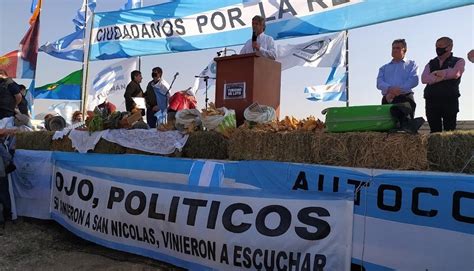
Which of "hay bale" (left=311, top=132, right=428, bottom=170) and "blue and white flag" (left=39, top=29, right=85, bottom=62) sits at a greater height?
"blue and white flag" (left=39, top=29, right=85, bottom=62)

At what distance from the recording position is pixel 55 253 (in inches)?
178

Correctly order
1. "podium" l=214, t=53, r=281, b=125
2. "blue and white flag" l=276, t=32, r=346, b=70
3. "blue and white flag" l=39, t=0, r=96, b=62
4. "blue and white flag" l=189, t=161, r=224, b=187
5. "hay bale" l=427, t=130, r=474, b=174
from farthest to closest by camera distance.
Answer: "blue and white flag" l=39, t=0, r=96, b=62 < "blue and white flag" l=276, t=32, r=346, b=70 < "podium" l=214, t=53, r=281, b=125 < "blue and white flag" l=189, t=161, r=224, b=187 < "hay bale" l=427, t=130, r=474, b=174

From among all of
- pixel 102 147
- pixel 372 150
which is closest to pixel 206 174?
pixel 372 150

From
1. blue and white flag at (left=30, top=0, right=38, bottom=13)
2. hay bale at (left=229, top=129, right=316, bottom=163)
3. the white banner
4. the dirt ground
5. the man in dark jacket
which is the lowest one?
the dirt ground

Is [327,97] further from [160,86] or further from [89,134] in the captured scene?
[89,134]

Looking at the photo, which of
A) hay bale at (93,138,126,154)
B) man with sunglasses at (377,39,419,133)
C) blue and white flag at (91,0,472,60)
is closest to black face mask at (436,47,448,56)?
man with sunglasses at (377,39,419,133)

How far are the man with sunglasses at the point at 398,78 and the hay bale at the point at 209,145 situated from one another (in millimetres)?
2015

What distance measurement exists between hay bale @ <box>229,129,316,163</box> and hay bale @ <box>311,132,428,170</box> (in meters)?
0.11

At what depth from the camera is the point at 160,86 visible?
26.9ft

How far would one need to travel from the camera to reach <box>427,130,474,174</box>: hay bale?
9.44ft

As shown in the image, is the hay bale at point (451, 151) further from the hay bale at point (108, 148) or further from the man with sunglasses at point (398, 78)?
the hay bale at point (108, 148)

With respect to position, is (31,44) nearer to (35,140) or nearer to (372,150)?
(35,140)

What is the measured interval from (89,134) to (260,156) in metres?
2.67

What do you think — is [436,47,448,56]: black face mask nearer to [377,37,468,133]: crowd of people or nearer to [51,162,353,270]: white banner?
[377,37,468,133]: crowd of people
